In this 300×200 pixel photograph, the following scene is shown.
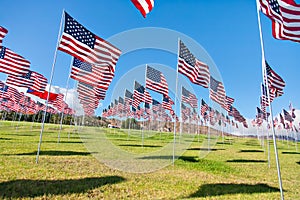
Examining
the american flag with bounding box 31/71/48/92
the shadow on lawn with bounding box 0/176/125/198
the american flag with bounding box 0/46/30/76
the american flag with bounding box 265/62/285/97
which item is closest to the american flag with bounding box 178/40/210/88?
the american flag with bounding box 265/62/285/97

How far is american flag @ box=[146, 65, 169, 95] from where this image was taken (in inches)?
631

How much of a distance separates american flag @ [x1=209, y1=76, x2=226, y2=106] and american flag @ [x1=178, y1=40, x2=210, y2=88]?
5085 mm

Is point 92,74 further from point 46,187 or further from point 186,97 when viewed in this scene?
point 186,97

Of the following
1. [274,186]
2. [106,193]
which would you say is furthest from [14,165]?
[274,186]

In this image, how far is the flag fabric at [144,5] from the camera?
206 inches

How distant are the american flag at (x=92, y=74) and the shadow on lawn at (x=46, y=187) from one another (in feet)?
20.1

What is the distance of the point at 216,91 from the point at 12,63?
1582 centimetres

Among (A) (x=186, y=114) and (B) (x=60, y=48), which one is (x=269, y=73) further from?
(A) (x=186, y=114)

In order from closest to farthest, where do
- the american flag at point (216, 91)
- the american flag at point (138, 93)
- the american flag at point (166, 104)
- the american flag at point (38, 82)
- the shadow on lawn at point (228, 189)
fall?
the shadow on lawn at point (228, 189) → the american flag at point (216, 91) → the american flag at point (38, 82) → the american flag at point (138, 93) → the american flag at point (166, 104)

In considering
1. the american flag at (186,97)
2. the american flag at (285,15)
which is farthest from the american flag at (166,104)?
the american flag at (285,15)

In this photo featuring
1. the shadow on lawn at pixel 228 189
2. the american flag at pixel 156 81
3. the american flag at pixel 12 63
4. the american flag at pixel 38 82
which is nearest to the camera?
the shadow on lawn at pixel 228 189

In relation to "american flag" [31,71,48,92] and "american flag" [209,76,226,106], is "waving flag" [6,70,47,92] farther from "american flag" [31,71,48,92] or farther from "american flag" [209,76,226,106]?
"american flag" [209,76,226,106]

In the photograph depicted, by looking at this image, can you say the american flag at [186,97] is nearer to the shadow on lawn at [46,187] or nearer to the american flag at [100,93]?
the american flag at [100,93]

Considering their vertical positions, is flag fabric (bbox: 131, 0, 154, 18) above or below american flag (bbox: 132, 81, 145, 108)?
below
